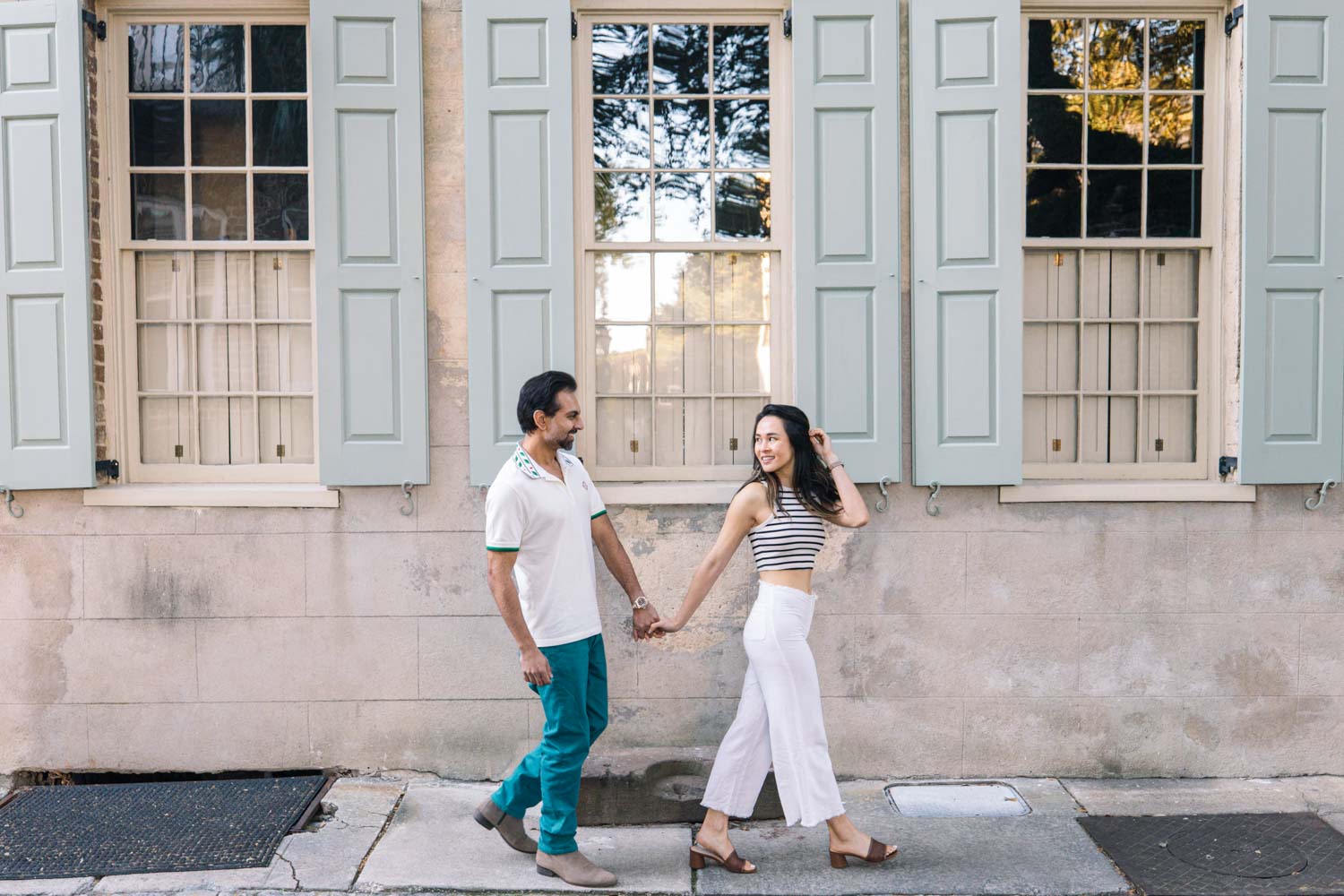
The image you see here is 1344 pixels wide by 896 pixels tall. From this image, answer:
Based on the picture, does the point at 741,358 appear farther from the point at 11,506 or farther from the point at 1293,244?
the point at 11,506

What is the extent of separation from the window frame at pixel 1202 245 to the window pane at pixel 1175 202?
38 millimetres

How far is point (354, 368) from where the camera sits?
4.65m

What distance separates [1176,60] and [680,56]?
7.81ft

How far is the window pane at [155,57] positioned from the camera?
4.93 meters

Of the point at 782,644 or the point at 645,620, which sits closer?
Result: the point at 782,644

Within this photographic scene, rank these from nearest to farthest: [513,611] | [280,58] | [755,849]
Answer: [513,611] < [755,849] < [280,58]

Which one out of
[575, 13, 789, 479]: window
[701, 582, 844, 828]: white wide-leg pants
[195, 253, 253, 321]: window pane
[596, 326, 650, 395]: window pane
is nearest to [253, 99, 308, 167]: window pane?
[195, 253, 253, 321]: window pane

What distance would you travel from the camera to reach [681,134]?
16.4 feet

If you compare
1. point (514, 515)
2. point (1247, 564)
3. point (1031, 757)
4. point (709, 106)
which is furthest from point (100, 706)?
point (1247, 564)

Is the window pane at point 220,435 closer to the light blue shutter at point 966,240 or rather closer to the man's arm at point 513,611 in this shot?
the man's arm at point 513,611

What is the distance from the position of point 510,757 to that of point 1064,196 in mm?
3747

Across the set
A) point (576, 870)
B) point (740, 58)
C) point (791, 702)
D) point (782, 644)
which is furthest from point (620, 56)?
point (576, 870)

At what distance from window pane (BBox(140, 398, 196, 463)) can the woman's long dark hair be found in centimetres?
283

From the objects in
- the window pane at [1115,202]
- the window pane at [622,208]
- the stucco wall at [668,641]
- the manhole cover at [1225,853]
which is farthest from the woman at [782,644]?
the window pane at [1115,202]
